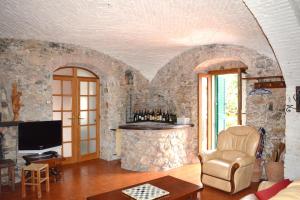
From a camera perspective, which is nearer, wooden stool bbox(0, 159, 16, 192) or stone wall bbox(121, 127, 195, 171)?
wooden stool bbox(0, 159, 16, 192)

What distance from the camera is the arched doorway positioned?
5805 millimetres

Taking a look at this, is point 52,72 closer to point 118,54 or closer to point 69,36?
point 69,36

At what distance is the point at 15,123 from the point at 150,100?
341 cm

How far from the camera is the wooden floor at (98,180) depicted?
403cm

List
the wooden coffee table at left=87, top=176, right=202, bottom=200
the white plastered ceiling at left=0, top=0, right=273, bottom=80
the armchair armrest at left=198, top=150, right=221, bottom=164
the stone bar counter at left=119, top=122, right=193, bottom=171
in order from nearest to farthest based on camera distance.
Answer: the wooden coffee table at left=87, top=176, right=202, bottom=200
the white plastered ceiling at left=0, top=0, right=273, bottom=80
the armchair armrest at left=198, top=150, right=221, bottom=164
the stone bar counter at left=119, top=122, right=193, bottom=171

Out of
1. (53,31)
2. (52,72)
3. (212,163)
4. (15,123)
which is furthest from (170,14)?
(15,123)

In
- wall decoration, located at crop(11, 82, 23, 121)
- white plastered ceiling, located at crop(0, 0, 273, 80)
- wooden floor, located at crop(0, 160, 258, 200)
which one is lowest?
wooden floor, located at crop(0, 160, 258, 200)

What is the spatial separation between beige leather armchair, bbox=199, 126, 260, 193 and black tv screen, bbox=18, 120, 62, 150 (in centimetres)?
282

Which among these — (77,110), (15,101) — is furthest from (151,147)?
(15,101)

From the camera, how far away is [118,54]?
6.10m

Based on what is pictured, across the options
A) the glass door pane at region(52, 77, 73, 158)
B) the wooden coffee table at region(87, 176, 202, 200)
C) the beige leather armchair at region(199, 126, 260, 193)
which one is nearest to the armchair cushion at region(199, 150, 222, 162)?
the beige leather armchair at region(199, 126, 260, 193)

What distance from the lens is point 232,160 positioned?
4344 mm

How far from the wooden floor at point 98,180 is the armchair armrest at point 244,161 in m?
0.48

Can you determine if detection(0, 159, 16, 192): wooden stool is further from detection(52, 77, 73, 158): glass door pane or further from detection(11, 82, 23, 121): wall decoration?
detection(52, 77, 73, 158): glass door pane
